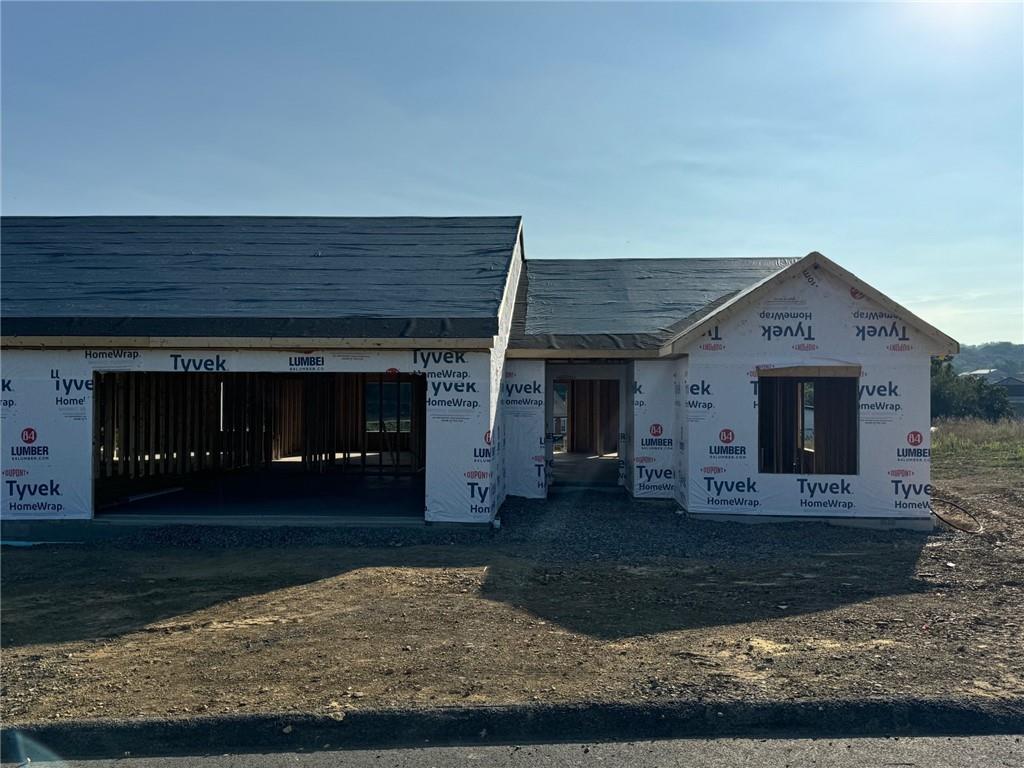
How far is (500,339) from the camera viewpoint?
515 inches

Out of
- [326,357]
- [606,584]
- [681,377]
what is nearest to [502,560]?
[606,584]

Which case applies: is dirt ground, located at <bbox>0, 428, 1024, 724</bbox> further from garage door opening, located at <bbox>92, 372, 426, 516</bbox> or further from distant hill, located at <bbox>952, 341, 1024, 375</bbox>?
distant hill, located at <bbox>952, 341, 1024, 375</bbox>

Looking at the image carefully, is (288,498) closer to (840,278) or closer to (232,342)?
(232,342)

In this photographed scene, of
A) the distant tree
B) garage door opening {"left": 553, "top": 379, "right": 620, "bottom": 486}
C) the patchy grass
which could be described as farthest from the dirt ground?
the distant tree

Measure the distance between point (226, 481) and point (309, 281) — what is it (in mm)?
6585

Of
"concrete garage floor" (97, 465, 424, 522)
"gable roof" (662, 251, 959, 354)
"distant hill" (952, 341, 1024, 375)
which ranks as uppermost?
"distant hill" (952, 341, 1024, 375)

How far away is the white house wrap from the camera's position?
11812 millimetres

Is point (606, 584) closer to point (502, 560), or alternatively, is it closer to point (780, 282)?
point (502, 560)

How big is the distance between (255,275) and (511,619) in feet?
29.9

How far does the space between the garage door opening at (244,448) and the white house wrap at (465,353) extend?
15 cm

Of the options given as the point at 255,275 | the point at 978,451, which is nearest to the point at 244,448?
the point at 255,275

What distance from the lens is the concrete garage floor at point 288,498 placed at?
12797 mm

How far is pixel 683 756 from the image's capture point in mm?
4617

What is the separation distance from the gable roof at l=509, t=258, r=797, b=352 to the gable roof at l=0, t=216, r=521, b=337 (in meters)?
1.42
